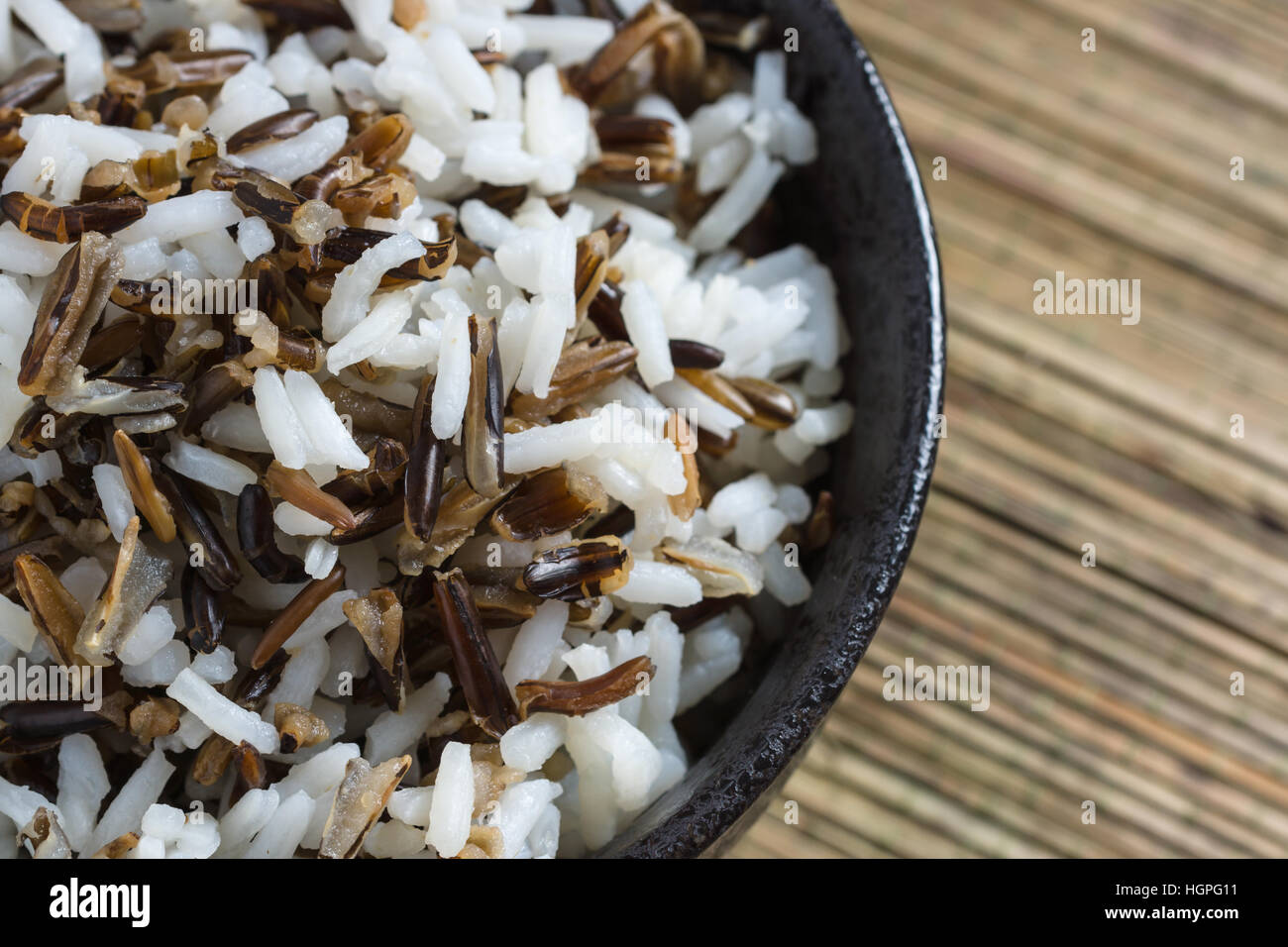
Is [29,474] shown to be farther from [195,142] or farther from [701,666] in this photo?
[701,666]

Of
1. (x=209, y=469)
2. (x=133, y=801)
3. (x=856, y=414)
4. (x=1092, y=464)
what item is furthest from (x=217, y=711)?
(x=1092, y=464)

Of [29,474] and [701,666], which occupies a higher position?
[29,474]

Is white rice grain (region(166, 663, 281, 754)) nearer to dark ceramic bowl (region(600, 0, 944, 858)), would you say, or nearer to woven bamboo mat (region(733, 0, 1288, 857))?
dark ceramic bowl (region(600, 0, 944, 858))

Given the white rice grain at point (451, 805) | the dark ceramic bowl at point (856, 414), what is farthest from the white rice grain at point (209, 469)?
the dark ceramic bowl at point (856, 414)

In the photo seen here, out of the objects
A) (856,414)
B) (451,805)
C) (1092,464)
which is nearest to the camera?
(451,805)

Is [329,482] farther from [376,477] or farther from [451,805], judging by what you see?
[451,805]

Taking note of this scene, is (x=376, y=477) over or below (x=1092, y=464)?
over
